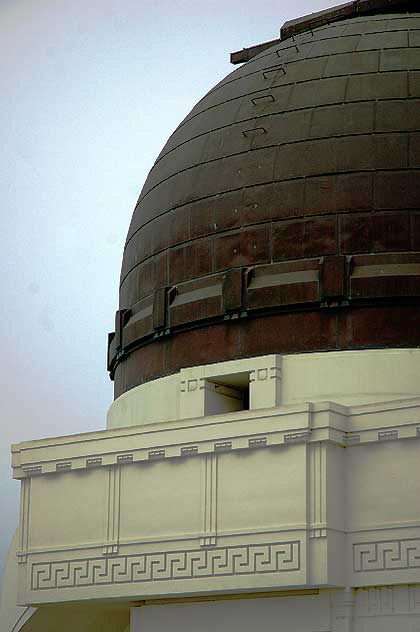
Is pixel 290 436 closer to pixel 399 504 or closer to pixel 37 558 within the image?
pixel 399 504

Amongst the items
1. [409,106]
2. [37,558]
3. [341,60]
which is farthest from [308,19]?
[37,558]

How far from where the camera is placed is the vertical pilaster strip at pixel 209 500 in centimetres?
1938

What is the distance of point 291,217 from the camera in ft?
72.1

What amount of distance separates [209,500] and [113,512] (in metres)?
1.77

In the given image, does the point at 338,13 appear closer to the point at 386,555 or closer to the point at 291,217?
the point at 291,217

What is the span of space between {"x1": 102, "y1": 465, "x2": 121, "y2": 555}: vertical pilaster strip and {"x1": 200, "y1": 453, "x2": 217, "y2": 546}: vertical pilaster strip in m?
1.57

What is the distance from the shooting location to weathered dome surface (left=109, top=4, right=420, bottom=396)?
841 inches

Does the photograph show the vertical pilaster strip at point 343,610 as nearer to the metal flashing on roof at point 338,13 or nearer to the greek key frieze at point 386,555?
the greek key frieze at point 386,555

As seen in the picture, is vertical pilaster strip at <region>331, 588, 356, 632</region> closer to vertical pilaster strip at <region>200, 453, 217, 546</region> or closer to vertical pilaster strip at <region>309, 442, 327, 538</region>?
vertical pilaster strip at <region>309, 442, 327, 538</region>

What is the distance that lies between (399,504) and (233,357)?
4.48m

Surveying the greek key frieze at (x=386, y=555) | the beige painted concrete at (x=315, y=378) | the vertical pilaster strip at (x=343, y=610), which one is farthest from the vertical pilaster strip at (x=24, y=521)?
the greek key frieze at (x=386, y=555)

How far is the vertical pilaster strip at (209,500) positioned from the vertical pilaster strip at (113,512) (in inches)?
62.0

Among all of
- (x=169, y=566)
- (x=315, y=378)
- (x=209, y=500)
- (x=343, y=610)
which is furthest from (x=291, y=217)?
(x=343, y=610)

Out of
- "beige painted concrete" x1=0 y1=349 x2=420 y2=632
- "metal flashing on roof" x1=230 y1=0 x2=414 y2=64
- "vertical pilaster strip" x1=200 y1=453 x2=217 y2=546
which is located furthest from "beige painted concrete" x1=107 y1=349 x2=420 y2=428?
"metal flashing on roof" x1=230 y1=0 x2=414 y2=64
